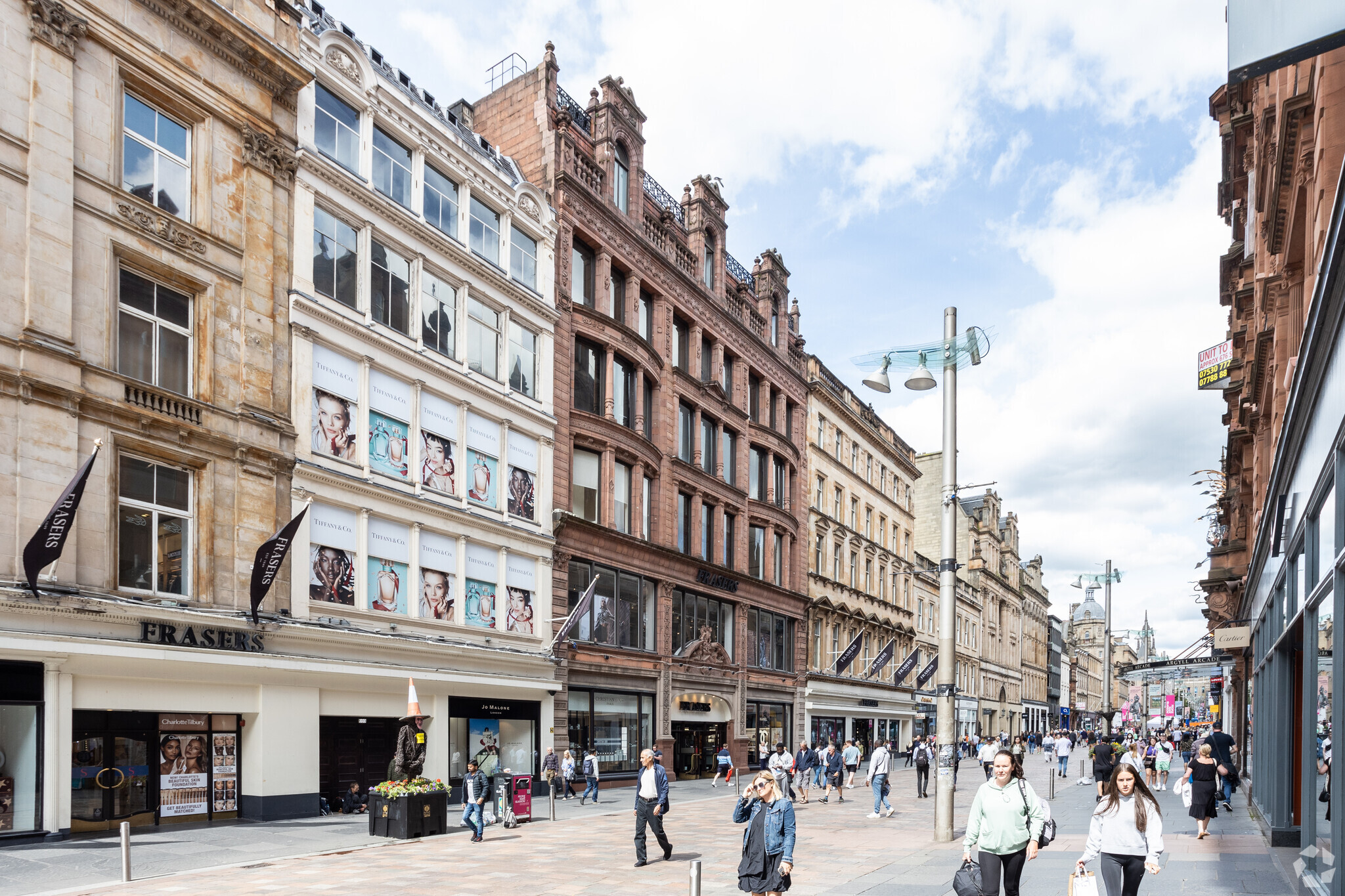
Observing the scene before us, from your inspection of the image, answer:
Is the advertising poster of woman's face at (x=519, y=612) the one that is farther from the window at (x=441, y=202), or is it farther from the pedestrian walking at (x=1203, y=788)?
the pedestrian walking at (x=1203, y=788)

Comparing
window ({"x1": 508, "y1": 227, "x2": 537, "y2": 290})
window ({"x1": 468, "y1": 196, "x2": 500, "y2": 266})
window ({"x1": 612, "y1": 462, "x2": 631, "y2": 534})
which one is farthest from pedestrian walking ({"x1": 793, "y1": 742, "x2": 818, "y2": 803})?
window ({"x1": 468, "y1": 196, "x2": 500, "y2": 266})

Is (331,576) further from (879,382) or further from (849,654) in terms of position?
(849,654)

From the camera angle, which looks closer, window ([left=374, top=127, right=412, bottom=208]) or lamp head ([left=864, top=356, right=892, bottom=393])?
lamp head ([left=864, top=356, right=892, bottom=393])

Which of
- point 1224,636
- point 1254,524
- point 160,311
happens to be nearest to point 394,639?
point 160,311

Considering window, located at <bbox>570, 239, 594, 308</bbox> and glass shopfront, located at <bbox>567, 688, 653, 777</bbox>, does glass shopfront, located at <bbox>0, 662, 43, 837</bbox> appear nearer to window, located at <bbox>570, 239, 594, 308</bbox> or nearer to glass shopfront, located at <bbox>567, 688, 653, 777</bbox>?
glass shopfront, located at <bbox>567, 688, 653, 777</bbox>

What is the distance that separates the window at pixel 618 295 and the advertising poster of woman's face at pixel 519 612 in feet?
36.3

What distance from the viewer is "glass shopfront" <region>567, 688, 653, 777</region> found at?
1336 inches

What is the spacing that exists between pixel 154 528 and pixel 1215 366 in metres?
35.5

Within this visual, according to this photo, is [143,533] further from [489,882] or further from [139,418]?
[489,882]

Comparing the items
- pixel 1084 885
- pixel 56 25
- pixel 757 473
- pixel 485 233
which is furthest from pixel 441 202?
pixel 1084 885

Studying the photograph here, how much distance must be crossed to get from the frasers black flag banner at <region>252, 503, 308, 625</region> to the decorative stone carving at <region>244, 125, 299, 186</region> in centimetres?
768

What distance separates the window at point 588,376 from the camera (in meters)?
35.4

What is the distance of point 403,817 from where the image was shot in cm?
2003

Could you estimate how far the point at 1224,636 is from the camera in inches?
1108
